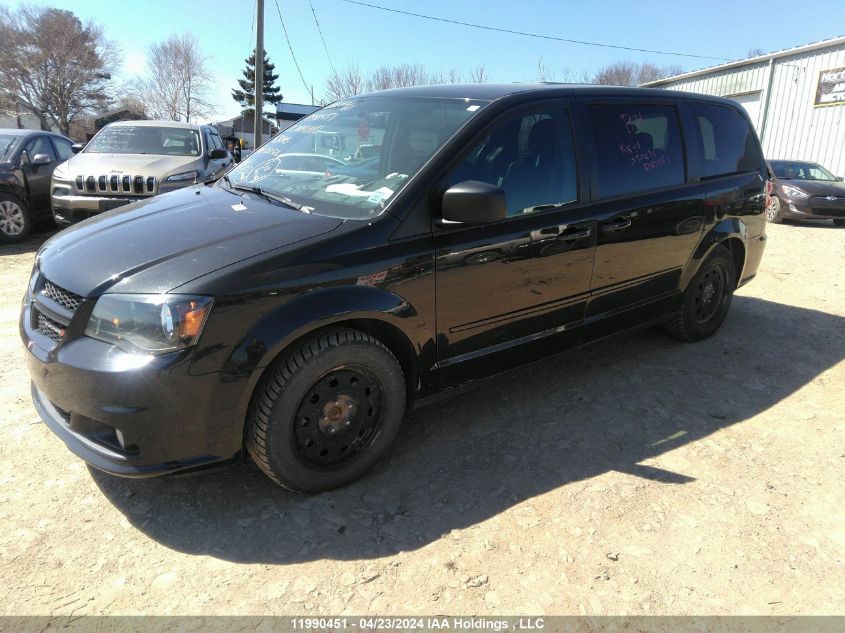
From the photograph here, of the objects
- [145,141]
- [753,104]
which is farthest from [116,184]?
[753,104]

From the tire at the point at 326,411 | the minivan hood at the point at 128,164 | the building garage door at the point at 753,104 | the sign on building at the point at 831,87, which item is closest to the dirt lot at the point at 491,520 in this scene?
the tire at the point at 326,411

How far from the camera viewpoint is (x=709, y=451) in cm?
319

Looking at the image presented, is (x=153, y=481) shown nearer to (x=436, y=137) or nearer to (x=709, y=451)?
(x=436, y=137)

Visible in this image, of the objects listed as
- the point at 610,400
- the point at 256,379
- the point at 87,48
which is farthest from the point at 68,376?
the point at 87,48

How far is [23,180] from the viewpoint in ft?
27.1

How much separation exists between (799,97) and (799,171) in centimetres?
724

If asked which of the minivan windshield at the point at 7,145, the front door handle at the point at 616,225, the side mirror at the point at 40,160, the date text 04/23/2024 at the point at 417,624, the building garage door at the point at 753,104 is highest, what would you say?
the building garage door at the point at 753,104

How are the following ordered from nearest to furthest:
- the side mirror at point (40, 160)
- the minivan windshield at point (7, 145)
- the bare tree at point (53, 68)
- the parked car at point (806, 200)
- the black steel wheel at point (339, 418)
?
1. the black steel wheel at point (339, 418)
2. the minivan windshield at point (7, 145)
3. the side mirror at point (40, 160)
4. the parked car at point (806, 200)
5. the bare tree at point (53, 68)

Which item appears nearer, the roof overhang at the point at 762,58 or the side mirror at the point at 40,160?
the side mirror at the point at 40,160

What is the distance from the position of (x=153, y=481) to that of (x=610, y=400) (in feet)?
8.96

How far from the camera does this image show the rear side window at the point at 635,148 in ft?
11.5

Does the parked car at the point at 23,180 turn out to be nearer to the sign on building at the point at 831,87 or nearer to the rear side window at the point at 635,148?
the rear side window at the point at 635,148

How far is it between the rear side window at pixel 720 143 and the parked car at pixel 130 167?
5156mm

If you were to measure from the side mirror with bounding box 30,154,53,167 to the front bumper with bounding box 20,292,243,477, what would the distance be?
7.70 m
